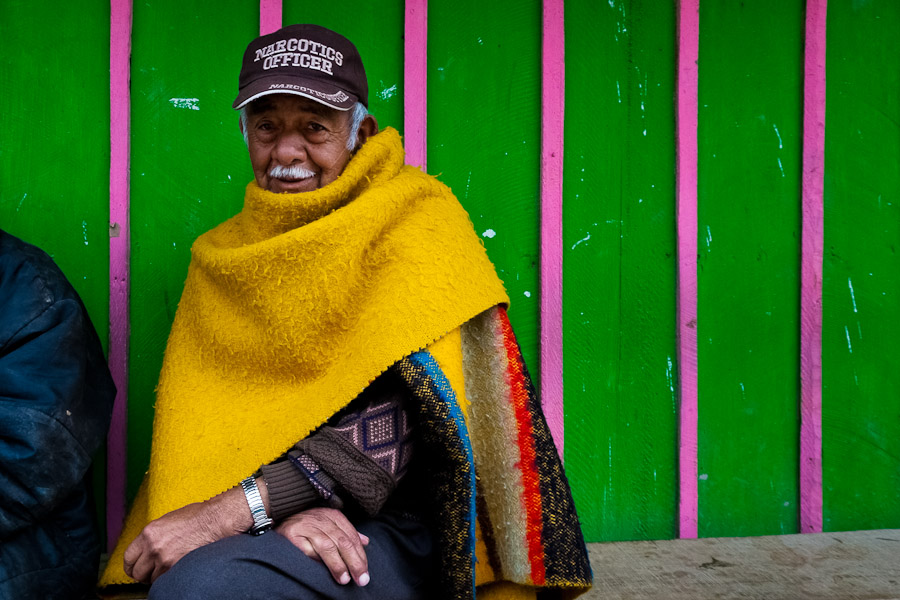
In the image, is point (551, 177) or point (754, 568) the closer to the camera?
point (754, 568)

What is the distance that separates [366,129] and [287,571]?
3.25 ft

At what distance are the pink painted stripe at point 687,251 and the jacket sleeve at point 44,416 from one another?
159 centimetres

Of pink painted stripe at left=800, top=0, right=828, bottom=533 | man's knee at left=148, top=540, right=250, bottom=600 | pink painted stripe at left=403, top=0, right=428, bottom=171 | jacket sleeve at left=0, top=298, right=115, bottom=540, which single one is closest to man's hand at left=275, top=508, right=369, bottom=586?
man's knee at left=148, top=540, right=250, bottom=600

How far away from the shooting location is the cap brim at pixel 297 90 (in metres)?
1.60

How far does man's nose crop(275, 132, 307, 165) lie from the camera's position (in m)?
1.69

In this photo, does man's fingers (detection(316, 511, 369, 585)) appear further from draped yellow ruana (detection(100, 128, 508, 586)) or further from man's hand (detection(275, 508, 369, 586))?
draped yellow ruana (detection(100, 128, 508, 586))

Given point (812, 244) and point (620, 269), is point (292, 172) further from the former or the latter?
point (812, 244)

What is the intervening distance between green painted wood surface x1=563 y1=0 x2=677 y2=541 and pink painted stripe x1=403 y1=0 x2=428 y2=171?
1.41 feet

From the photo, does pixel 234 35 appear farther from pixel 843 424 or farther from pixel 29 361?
pixel 843 424

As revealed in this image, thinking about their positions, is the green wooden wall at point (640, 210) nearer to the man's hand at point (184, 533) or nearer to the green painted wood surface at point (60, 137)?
the green painted wood surface at point (60, 137)

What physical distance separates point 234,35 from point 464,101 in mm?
667

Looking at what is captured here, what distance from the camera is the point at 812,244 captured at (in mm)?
2342

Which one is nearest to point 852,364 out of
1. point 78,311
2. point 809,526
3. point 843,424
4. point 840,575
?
point 843,424

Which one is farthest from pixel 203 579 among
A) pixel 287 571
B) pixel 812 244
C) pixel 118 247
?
pixel 812 244
